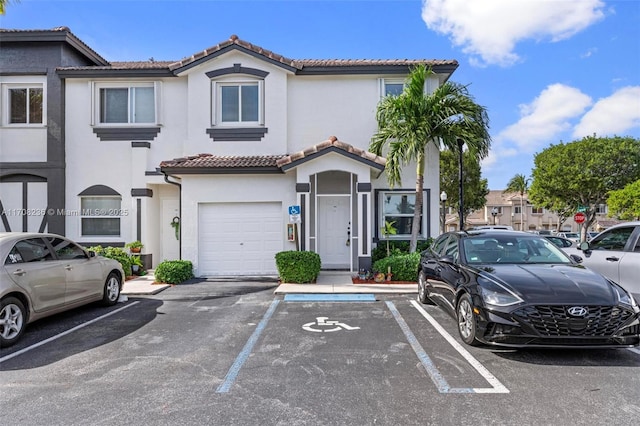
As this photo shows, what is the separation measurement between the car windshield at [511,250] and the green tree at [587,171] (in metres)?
28.8

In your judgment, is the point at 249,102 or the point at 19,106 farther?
the point at 19,106

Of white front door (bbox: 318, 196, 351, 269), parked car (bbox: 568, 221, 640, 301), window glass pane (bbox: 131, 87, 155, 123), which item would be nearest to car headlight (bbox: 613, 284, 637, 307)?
parked car (bbox: 568, 221, 640, 301)

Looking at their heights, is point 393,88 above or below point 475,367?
above

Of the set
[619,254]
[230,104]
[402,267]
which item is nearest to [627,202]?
[402,267]

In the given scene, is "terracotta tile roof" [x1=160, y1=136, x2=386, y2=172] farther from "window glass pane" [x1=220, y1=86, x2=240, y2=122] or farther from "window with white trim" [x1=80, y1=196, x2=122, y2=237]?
"window with white trim" [x1=80, y1=196, x2=122, y2=237]

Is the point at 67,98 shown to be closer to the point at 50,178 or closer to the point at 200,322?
the point at 50,178

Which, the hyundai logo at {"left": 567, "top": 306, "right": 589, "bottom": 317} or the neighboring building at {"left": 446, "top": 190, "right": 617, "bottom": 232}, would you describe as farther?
the neighboring building at {"left": 446, "top": 190, "right": 617, "bottom": 232}

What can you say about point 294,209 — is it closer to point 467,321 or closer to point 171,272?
point 171,272

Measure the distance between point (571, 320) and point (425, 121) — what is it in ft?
23.4

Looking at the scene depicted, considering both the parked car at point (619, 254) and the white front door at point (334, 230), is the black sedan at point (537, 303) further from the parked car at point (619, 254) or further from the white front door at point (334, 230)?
the white front door at point (334, 230)

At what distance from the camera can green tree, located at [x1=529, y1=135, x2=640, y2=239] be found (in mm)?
31109

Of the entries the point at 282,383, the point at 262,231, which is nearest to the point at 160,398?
the point at 282,383

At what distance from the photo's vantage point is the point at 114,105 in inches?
501

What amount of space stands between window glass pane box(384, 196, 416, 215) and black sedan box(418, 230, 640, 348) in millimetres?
6322
